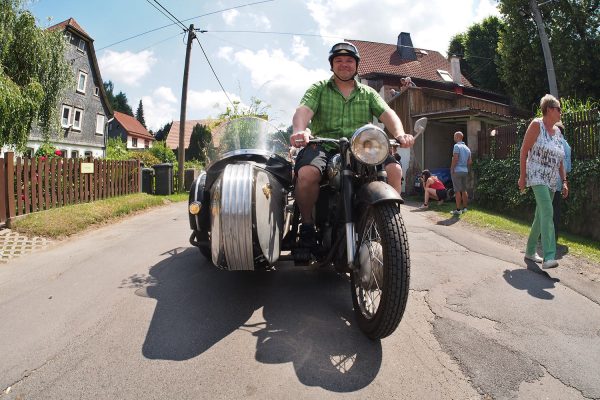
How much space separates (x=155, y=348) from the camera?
2496mm

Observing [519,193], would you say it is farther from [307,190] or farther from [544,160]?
[307,190]

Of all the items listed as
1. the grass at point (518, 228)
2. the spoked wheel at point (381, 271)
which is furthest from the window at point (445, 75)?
the spoked wheel at point (381, 271)

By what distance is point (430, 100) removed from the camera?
727 inches

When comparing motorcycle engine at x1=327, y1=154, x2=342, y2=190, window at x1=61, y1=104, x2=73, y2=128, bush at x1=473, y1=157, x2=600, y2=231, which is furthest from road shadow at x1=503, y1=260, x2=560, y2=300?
window at x1=61, y1=104, x2=73, y2=128

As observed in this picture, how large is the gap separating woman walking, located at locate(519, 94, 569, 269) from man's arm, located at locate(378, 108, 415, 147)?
Answer: 1.90m

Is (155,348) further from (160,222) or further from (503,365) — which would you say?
(160,222)

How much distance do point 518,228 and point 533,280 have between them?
10.8 ft

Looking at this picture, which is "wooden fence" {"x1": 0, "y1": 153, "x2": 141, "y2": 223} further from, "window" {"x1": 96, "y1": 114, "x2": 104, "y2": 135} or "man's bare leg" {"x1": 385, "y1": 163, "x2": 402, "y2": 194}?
"window" {"x1": 96, "y1": 114, "x2": 104, "y2": 135}

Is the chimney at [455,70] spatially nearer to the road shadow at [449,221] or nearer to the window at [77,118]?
the road shadow at [449,221]

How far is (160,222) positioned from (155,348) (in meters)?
6.23

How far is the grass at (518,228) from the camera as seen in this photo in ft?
17.3

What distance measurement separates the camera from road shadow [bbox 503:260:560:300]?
3588 mm

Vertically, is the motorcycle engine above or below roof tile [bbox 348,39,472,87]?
below

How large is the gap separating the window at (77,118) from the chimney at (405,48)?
86.7 ft
